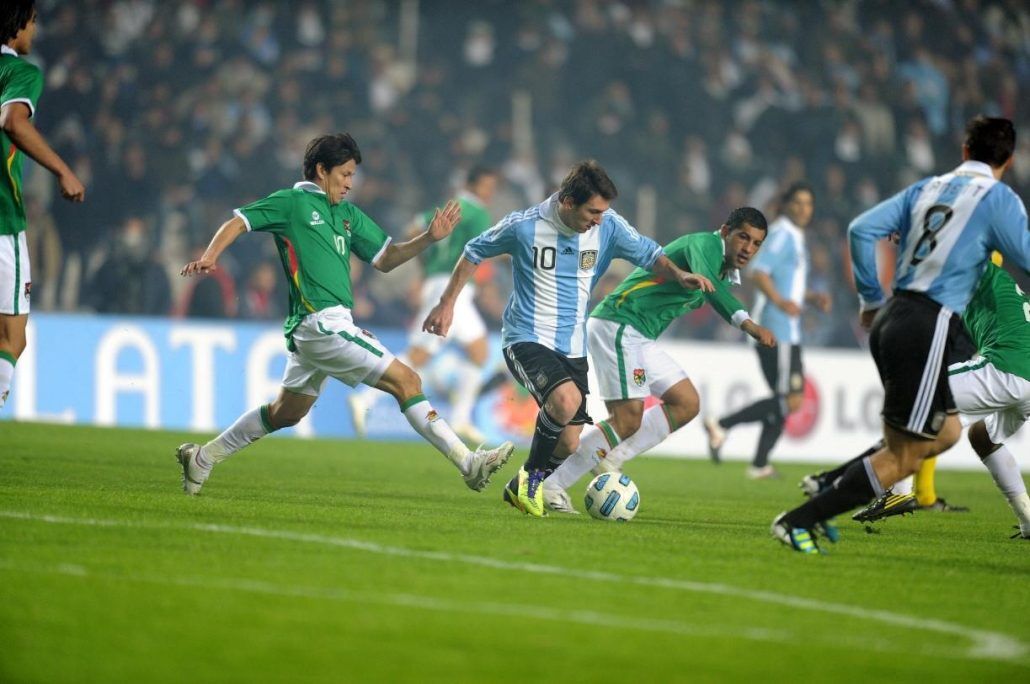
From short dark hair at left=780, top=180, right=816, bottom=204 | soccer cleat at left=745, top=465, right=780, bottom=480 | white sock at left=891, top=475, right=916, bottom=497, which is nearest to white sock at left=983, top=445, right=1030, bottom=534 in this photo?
white sock at left=891, top=475, right=916, bottom=497

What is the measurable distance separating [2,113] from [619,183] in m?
12.9

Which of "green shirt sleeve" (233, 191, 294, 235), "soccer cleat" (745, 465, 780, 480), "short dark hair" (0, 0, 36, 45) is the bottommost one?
"soccer cleat" (745, 465, 780, 480)

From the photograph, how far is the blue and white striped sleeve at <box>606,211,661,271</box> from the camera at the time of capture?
8547 millimetres

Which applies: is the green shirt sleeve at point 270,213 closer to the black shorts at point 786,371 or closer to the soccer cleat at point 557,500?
the soccer cleat at point 557,500

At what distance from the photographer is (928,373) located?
638 cm

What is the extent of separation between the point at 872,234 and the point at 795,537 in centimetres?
146

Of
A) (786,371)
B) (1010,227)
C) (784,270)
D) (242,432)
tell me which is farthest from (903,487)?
(242,432)

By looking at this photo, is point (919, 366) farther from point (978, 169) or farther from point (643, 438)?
point (643, 438)

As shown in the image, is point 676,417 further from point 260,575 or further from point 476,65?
point 476,65

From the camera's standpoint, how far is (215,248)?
752cm

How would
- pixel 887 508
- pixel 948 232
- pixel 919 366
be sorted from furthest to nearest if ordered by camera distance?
pixel 887 508
pixel 948 232
pixel 919 366

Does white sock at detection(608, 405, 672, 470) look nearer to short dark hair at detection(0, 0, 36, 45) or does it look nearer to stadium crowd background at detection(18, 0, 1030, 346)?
short dark hair at detection(0, 0, 36, 45)

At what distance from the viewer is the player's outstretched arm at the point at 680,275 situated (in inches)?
322

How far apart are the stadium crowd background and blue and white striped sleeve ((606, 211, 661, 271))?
27.6 ft
